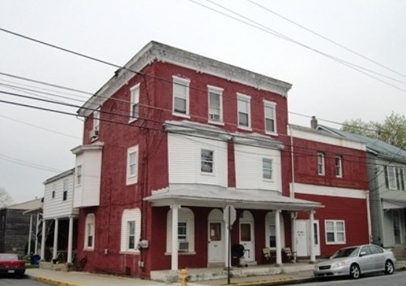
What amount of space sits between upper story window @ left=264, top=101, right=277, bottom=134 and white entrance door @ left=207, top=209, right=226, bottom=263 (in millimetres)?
6699

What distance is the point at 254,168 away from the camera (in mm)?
Answer: 24812

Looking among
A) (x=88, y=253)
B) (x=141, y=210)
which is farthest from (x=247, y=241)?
(x=88, y=253)

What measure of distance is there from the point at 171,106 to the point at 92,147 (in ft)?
23.4

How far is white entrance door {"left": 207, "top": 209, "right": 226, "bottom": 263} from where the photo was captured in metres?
22.1

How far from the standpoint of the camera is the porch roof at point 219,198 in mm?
19312

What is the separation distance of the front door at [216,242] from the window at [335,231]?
951 centimetres

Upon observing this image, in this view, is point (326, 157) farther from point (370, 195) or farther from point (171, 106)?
point (171, 106)

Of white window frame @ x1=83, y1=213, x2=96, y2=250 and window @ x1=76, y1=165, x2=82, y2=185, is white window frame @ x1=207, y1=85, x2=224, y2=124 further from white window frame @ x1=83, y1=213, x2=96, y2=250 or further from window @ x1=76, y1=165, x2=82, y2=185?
white window frame @ x1=83, y1=213, x2=96, y2=250

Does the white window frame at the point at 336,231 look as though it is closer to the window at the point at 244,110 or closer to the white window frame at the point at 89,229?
the window at the point at 244,110

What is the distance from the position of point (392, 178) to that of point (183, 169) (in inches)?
805

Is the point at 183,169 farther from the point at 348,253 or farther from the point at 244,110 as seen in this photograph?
the point at 348,253

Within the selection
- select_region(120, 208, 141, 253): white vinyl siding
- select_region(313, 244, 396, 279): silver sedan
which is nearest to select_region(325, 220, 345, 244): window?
select_region(313, 244, 396, 279): silver sedan

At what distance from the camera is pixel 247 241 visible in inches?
948

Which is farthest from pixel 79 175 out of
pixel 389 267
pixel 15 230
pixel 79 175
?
pixel 15 230
